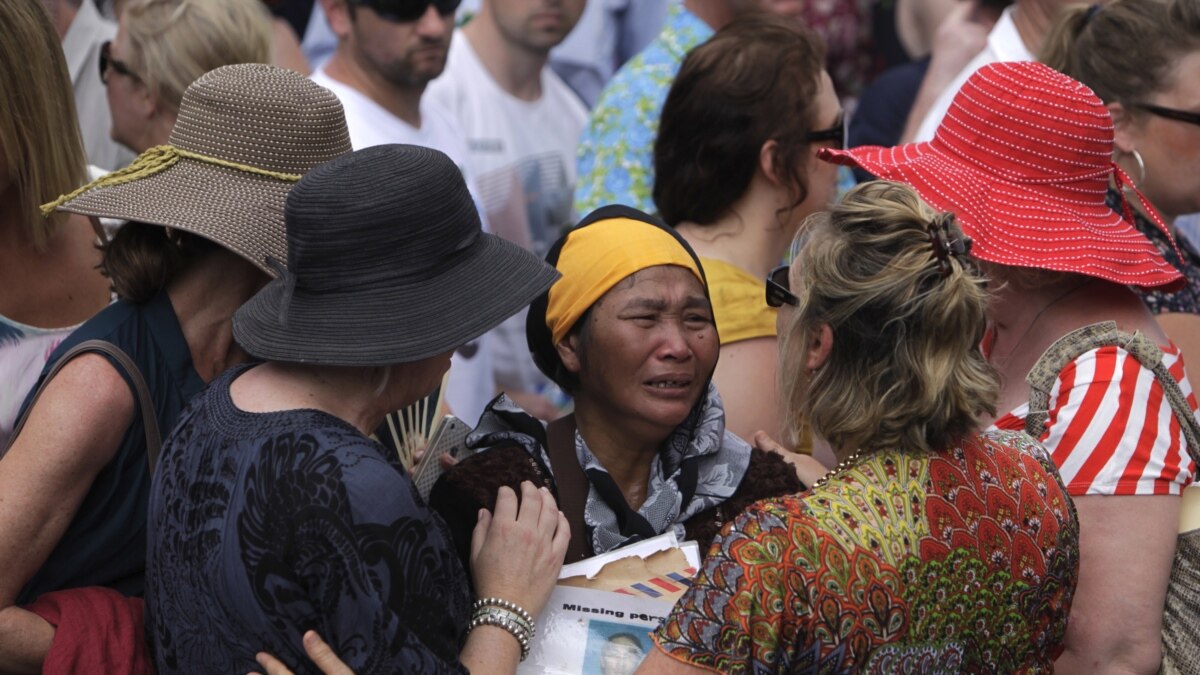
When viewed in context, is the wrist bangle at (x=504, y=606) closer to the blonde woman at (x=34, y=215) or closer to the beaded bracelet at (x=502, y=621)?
the beaded bracelet at (x=502, y=621)

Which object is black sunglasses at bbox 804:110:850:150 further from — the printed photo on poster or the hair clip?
the printed photo on poster

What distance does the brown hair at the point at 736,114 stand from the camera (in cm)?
366

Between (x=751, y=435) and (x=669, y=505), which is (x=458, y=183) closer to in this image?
(x=669, y=505)

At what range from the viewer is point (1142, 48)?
3.52 m

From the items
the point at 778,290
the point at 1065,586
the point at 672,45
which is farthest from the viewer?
the point at 672,45

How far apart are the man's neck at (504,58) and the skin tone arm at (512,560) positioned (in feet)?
12.0

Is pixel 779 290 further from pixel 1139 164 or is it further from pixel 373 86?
pixel 373 86

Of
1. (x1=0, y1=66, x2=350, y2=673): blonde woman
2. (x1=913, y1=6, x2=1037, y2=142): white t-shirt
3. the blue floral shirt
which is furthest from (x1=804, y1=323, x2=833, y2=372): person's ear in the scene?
(x1=913, y1=6, x2=1037, y2=142): white t-shirt

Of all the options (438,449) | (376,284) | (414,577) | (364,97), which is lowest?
(364,97)

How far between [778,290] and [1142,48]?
159 cm

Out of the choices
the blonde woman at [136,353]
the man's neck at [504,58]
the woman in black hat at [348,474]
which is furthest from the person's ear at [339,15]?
the woman in black hat at [348,474]

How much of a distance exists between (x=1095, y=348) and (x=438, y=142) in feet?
10.1

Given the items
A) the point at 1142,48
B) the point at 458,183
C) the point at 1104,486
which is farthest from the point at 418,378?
Result: the point at 1142,48

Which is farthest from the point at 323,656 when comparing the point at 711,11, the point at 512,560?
the point at 711,11
